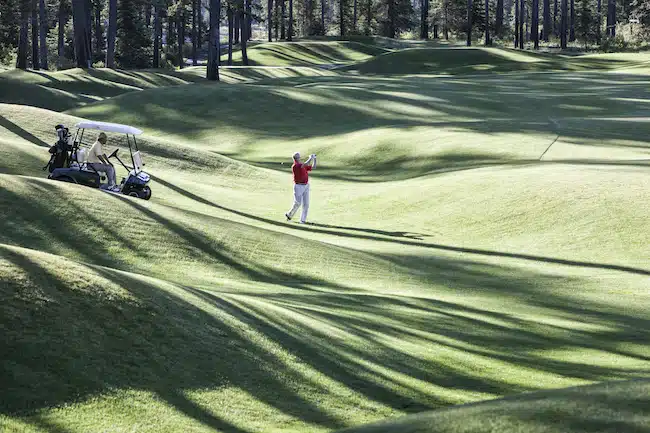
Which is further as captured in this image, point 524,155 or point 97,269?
point 524,155

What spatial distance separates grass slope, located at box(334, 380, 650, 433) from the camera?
667cm

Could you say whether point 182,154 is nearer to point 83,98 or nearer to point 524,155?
point 524,155

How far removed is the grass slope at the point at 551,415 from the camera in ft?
21.9

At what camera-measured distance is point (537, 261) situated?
20.7 metres

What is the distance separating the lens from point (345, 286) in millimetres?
17688

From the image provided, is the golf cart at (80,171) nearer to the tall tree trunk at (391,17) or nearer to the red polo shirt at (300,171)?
the red polo shirt at (300,171)

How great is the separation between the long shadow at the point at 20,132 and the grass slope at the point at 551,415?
27646 millimetres

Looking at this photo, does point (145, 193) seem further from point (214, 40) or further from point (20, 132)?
point (214, 40)

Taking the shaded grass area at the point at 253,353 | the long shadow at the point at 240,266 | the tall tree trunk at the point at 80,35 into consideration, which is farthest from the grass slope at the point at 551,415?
the tall tree trunk at the point at 80,35

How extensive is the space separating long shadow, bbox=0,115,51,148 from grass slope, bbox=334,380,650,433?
27646 millimetres

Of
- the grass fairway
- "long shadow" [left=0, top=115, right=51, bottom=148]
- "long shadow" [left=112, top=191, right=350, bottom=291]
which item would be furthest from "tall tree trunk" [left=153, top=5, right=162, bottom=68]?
"long shadow" [left=112, top=191, right=350, bottom=291]

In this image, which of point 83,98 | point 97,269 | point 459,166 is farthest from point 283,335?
point 83,98

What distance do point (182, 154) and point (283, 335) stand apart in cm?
2384

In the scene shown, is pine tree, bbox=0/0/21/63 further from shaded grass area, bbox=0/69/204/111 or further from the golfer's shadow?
the golfer's shadow
